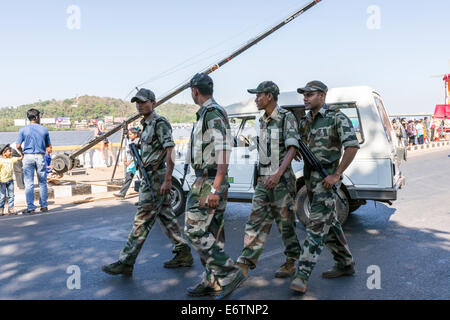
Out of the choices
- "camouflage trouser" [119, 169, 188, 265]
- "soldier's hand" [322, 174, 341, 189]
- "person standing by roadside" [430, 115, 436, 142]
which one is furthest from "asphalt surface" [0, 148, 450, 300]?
"person standing by roadside" [430, 115, 436, 142]

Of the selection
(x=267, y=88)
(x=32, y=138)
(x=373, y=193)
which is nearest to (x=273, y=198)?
(x=267, y=88)

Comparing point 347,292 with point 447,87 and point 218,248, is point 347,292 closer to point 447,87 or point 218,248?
point 218,248

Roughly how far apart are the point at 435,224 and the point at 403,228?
54 cm

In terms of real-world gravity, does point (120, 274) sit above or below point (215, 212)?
below

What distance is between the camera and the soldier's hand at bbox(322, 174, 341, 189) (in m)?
3.65

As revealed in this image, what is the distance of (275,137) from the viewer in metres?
4.05

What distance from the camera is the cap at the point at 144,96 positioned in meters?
4.22

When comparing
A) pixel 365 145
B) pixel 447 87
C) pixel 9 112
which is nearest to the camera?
pixel 365 145

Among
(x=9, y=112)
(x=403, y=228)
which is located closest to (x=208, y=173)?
(x=403, y=228)

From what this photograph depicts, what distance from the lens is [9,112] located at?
5947cm

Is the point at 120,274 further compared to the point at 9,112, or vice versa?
the point at 9,112

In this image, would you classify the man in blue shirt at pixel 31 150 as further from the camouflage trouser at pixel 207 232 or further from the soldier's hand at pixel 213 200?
the soldier's hand at pixel 213 200

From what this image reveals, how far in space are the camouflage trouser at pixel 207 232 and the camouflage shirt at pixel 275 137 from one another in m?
0.70

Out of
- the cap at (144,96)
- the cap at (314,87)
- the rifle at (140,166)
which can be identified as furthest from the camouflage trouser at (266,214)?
the cap at (144,96)
